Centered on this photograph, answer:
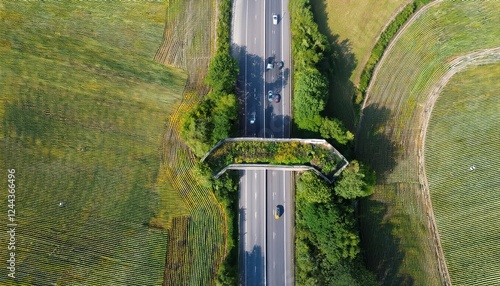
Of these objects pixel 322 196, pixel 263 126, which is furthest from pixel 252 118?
pixel 322 196

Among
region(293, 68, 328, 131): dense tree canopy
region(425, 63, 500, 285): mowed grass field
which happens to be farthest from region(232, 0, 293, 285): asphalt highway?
region(425, 63, 500, 285): mowed grass field

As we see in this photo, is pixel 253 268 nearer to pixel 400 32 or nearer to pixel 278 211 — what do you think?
pixel 278 211

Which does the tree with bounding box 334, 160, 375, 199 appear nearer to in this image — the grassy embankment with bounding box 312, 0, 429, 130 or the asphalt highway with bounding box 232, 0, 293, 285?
the asphalt highway with bounding box 232, 0, 293, 285

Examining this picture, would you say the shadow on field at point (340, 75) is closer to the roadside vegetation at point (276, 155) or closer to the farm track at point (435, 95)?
the roadside vegetation at point (276, 155)

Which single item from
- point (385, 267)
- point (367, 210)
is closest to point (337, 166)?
point (367, 210)

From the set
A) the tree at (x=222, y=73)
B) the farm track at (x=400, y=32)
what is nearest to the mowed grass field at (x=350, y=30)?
the farm track at (x=400, y=32)

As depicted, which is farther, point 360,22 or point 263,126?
point 360,22

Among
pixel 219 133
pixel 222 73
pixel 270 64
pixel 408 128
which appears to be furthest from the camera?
Answer: pixel 270 64

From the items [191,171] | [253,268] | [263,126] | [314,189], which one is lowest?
[253,268]
